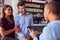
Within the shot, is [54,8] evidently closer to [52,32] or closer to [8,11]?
[52,32]

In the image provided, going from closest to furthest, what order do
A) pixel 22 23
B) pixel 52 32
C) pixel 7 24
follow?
pixel 52 32 < pixel 7 24 < pixel 22 23

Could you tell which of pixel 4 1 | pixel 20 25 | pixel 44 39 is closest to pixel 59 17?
pixel 44 39

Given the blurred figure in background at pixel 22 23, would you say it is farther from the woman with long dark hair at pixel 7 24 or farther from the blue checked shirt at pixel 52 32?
the blue checked shirt at pixel 52 32

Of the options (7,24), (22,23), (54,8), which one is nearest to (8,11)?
(7,24)

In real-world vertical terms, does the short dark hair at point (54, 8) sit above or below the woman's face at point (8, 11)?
above

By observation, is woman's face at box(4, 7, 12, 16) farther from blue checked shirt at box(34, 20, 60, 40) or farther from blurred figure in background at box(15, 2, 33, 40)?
blue checked shirt at box(34, 20, 60, 40)

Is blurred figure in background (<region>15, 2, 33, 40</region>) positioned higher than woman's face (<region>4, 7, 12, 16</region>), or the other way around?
woman's face (<region>4, 7, 12, 16</region>)

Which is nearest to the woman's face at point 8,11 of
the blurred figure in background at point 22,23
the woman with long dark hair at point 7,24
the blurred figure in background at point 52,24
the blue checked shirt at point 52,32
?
the woman with long dark hair at point 7,24

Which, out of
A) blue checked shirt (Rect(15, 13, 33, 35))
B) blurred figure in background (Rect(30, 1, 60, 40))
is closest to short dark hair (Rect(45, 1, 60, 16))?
blurred figure in background (Rect(30, 1, 60, 40))

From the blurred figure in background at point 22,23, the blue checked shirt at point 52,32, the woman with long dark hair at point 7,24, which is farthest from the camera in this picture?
the blurred figure in background at point 22,23

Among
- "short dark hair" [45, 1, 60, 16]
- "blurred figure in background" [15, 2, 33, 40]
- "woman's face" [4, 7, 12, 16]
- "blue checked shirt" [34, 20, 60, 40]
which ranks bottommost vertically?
"blurred figure in background" [15, 2, 33, 40]

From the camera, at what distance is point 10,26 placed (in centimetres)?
397

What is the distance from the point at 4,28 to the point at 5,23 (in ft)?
0.29

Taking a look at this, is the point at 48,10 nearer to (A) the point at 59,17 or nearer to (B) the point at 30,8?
(A) the point at 59,17
